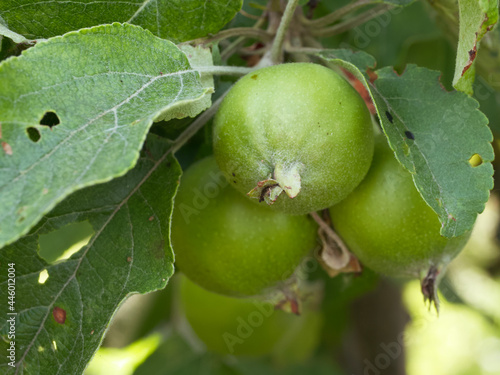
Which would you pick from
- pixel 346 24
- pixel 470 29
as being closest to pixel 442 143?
pixel 470 29

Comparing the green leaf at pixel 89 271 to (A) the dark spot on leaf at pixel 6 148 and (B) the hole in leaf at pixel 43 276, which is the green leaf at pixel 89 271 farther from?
(A) the dark spot on leaf at pixel 6 148

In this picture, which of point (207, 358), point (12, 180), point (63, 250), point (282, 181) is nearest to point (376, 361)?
point (207, 358)

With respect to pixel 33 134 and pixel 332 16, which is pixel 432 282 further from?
pixel 33 134

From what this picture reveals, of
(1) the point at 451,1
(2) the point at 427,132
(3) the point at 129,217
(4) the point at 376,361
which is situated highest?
(1) the point at 451,1

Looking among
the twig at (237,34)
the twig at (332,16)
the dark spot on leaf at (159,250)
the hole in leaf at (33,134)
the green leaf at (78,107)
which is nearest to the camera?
the green leaf at (78,107)

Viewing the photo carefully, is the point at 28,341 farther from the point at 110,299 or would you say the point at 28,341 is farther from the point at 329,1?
the point at 329,1

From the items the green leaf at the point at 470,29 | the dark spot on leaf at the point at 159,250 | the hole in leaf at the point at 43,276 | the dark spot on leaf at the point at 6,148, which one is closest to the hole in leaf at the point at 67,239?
the hole in leaf at the point at 43,276
